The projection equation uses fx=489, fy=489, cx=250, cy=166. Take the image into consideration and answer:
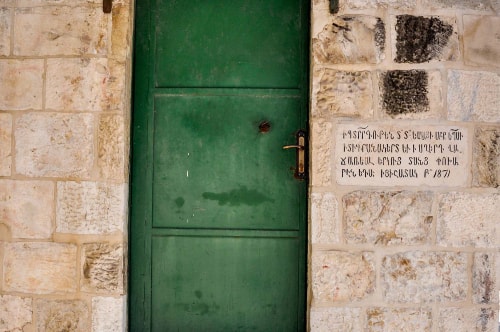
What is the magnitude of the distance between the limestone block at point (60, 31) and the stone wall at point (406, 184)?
1.20 meters

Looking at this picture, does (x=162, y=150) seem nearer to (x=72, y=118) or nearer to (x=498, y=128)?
(x=72, y=118)

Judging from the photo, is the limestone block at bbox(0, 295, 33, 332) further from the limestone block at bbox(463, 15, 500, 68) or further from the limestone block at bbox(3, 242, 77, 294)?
the limestone block at bbox(463, 15, 500, 68)

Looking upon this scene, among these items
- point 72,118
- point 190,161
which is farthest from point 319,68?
point 72,118

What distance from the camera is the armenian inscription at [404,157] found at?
2.65 metres

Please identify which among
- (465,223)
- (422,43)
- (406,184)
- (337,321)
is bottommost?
(337,321)

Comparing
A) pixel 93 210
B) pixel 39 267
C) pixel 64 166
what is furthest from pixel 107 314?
pixel 64 166

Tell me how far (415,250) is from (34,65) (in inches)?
91.8

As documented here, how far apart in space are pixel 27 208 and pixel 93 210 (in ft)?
1.21

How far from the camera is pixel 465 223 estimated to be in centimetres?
263

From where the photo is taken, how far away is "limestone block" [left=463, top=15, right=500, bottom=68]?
105 inches

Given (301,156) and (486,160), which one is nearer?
(486,160)

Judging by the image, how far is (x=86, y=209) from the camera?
2689 mm

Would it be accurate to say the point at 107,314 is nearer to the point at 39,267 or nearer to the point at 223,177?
the point at 39,267

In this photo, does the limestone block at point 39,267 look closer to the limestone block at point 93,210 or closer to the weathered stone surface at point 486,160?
the limestone block at point 93,210
